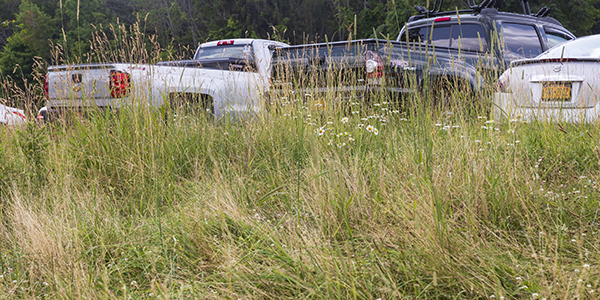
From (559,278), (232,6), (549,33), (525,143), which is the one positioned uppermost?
(232,6)

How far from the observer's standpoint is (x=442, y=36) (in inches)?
259

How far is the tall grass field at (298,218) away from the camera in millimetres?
1678

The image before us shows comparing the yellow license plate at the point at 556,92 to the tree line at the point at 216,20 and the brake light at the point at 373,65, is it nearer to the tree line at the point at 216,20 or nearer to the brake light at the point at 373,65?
the brake light at the point at 373,65

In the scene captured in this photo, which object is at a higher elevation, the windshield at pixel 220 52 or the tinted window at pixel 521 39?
the windshield at pixel 220 52

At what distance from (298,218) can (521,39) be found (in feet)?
19.1

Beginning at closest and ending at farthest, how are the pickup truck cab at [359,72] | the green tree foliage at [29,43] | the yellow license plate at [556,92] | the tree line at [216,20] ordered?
1. the yellow license plate at [556,92]
2. the pickup truck cab at [359,72]
3. the tree line at [216,20]
4. the green tree foliage at [29,43]

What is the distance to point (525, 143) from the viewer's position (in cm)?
297

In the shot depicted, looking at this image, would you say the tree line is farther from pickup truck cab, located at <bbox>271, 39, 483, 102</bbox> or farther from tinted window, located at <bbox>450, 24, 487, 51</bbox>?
pickup truck cab, located at <bbox>271, 39, 483, 102</bbox>

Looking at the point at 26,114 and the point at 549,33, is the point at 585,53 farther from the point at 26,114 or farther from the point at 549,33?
the point at 26,114

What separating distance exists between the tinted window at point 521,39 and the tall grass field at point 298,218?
126 inches

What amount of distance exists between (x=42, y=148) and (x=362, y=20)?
74.3 ft

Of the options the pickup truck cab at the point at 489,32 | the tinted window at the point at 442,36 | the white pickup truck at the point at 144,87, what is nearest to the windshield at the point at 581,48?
the pickup truck cab at the point at 489,32

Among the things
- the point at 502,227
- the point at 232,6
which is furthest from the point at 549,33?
the point at 232,6

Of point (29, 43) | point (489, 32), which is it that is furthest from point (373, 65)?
point (29, 43)
